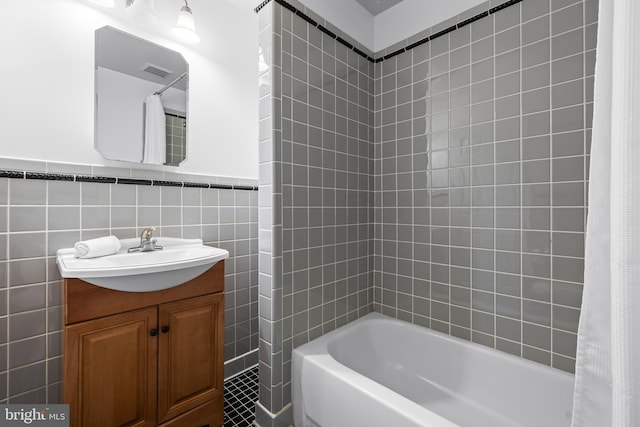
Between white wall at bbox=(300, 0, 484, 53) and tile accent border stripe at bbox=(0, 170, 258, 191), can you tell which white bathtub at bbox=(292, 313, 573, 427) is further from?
white wall at bbox=(300, 0, 484, 53)

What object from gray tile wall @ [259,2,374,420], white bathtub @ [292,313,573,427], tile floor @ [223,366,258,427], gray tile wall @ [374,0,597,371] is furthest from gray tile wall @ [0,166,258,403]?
gray tile wall @ [374,0,597,371]

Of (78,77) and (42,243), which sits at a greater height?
(78,77)

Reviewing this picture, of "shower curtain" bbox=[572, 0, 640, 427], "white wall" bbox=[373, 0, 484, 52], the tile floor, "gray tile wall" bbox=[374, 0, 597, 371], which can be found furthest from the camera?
"white wall" bbox=[373, 0, 484, 52]

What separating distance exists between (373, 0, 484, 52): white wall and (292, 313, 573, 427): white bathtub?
1.87 meters

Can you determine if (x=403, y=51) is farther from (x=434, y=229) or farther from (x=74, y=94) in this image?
(x=74, y=94)

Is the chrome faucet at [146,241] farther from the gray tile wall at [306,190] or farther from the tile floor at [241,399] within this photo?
the tile floor at [241,399]

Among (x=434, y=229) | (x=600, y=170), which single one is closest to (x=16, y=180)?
(x=600, y=170)

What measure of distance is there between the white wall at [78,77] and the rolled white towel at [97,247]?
0.40 m

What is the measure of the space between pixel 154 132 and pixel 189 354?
1.19 m

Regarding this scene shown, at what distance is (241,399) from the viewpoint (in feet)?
5.74

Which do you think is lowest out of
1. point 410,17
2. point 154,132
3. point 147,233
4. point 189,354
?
point 189,354

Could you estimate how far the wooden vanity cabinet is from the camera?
1.10 metres

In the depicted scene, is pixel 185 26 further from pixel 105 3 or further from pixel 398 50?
pixel 398 50

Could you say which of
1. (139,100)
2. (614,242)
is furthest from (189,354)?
(614,242)
